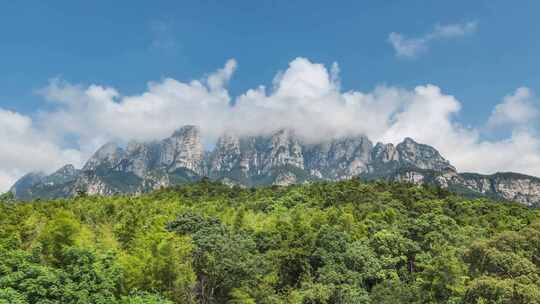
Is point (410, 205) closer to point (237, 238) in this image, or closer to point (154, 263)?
point (237, 238)

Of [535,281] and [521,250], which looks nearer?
[535,281]

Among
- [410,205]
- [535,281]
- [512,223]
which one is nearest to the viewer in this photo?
[535,281]

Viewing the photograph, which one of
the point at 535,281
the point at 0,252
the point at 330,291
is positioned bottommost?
the point at 330,291

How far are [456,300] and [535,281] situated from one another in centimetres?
656

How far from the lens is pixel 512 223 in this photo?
62.8m

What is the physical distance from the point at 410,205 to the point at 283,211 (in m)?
22.4

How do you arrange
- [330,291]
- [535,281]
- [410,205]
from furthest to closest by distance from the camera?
[410,205] → [330,291] → [535,281]

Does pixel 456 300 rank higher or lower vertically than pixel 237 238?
lower

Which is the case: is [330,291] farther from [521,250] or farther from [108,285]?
[108,285]

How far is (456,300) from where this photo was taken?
34.1 metres

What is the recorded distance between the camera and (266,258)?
46031 millimetres

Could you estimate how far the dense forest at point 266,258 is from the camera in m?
26.9

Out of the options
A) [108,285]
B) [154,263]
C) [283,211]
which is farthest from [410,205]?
[108,285]

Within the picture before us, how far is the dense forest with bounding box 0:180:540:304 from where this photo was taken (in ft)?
88.2
